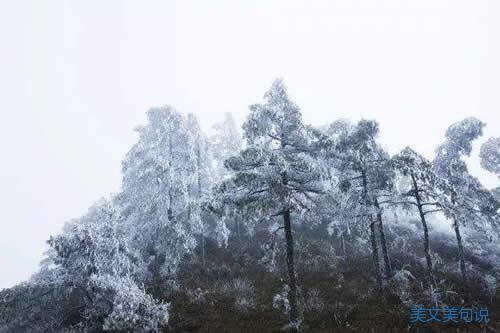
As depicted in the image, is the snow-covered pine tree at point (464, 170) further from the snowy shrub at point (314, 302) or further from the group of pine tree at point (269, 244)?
the snowy shrub at point (314, 302)

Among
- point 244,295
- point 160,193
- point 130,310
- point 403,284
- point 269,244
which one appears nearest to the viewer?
point 130,310

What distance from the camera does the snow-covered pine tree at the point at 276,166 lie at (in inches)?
557

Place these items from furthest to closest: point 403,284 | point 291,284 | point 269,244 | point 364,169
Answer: point 364,169
point 403,284
point 269,244
point 291,284

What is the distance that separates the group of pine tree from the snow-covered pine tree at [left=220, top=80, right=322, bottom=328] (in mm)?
49

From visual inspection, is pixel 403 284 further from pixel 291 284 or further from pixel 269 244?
pixel 269 244

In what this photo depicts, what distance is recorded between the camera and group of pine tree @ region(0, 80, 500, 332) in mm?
14102

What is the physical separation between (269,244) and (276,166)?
145 inches

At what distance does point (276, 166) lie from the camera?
14.4 m

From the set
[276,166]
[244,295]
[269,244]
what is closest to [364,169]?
[276,166]

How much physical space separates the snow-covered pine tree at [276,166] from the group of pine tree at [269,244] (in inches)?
1.9

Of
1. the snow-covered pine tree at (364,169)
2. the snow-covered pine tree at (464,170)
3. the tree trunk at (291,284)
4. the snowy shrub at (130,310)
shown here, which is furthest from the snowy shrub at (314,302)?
the snow-covered pine tree at (464,170)

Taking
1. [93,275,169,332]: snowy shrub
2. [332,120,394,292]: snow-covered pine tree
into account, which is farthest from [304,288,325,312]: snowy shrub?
[93,275,169,332]: snowy shrub

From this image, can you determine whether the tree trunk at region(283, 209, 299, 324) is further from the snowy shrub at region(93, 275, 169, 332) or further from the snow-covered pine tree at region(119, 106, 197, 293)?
the snow-covered pine tree at region(119, 106, 197, 293)

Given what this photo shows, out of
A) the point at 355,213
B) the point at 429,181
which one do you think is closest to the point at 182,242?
the point at 355,213
